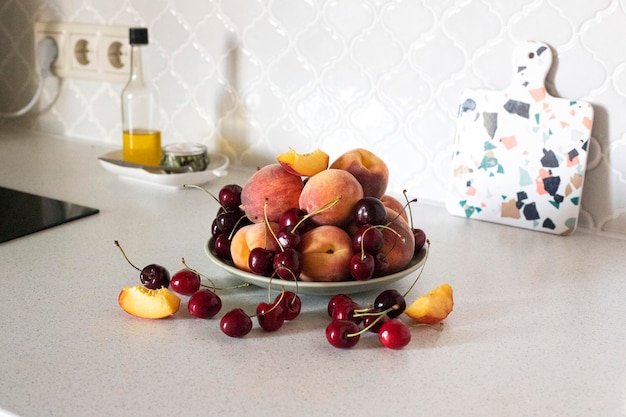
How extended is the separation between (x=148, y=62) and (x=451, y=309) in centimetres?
100

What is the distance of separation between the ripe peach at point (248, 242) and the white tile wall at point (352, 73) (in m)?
0.52

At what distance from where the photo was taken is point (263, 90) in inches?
56.4

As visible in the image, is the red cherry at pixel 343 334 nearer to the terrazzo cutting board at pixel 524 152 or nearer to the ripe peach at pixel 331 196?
the ripe peach at pixel 331 196

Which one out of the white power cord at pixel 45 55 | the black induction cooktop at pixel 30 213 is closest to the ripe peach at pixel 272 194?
the black induction cooktop at pixel 30 213

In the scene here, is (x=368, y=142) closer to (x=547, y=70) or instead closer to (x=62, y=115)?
(x=547, y=70)

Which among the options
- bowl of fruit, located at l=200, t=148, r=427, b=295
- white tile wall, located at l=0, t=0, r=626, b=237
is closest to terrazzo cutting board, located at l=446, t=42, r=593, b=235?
white tile wall, located at l=0, t=0, r=626, b=237

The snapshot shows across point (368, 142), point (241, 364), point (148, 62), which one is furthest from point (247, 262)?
point (148, 62)

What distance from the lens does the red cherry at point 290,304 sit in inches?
30.8

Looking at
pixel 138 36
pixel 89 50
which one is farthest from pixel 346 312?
pixel 89 50

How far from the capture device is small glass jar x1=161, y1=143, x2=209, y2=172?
1377 mm

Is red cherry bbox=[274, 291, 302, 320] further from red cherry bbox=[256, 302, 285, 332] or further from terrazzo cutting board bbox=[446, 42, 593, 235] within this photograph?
terrazzo cutting board bbox=[446, 42, 593, 235]

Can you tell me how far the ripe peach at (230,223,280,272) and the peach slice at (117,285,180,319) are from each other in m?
0.09

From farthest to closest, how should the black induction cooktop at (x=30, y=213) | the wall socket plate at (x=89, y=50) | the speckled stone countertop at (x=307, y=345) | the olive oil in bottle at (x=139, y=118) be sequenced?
the wall socket plate at (x=89, y=50), the olive oil in bottle at (x=139, y=118), the black induction cooktop at (x=30, y=213), the speckled stone countertop at (x=307, y=345)

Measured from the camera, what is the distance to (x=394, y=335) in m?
0.74
